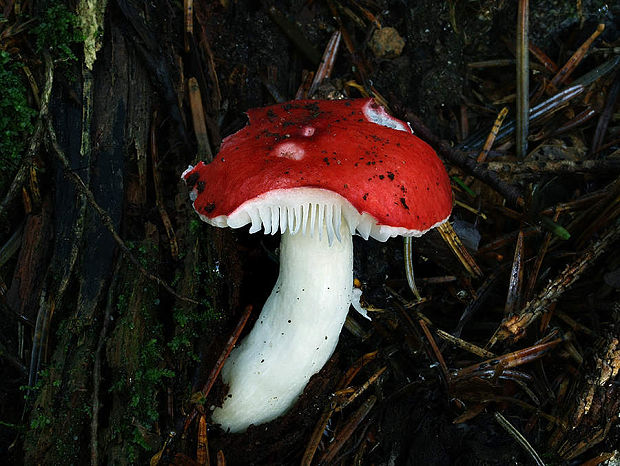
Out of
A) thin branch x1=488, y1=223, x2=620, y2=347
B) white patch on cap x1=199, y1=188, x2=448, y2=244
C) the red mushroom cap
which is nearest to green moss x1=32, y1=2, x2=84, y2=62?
the red mushroom cap

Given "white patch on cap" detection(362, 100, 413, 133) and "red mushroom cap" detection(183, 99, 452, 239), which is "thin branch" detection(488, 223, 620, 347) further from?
"white patch on cap" detection(362, 100, 413, 133)

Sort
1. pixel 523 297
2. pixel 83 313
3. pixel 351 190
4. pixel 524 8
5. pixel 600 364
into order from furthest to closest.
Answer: pixel 524 8
pixel 523 297
pixel 83 313
pixel 600 364
pixel 351 190

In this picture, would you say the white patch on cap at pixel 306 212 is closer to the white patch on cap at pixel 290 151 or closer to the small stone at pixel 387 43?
the white patch on cap at pixel 290 151

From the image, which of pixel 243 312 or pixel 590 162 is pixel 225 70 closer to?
pixel 243 312

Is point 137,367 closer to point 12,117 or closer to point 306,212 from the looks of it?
point 306,212

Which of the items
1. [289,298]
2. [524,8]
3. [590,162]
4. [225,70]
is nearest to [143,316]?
[289,298]

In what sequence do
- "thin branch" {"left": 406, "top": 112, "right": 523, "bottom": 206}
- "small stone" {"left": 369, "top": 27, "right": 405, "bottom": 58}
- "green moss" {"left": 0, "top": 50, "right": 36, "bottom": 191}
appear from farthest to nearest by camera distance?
1. "small stone" {"left": 369, "top": 27, "right": 405, "bottom": 58}
2. "thin branch" {"left": 406, "top": 112, "right": 523, "bottom": 206}
3. "green moss" {"left": 0, "top": 50, "right": 36, "bottom": 191}

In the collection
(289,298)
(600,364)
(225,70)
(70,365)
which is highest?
(225,70)
